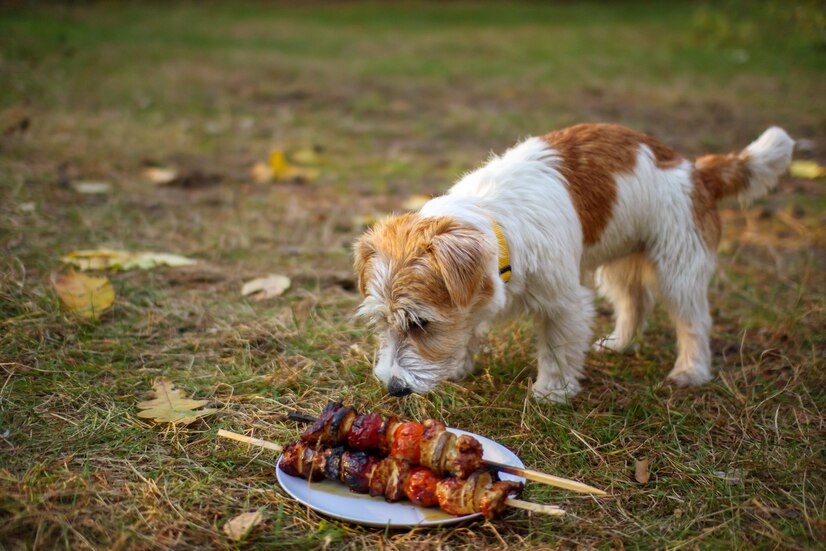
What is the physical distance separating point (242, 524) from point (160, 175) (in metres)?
5.23

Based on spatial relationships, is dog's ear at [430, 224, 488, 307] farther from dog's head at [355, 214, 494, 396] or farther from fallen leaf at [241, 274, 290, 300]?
fallen leaf at [241, 274, 290, 300]

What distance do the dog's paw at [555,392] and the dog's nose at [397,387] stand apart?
0.83 meters

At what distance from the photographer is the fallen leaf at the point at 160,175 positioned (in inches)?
288

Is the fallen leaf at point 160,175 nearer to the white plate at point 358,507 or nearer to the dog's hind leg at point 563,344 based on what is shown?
the dog's hind leg at point 563,344

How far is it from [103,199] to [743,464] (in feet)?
18.2

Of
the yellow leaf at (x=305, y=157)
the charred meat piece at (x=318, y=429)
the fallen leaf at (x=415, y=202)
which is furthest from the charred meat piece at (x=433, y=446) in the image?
the yellow leaf at (x=305, y=157)

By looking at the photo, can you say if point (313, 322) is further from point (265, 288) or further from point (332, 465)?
point (332, 465)

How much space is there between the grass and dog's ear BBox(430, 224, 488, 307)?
→ 73 centimetres

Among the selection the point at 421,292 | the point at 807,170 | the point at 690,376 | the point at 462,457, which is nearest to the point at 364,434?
the point at 462,457

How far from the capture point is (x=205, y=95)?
434 inches

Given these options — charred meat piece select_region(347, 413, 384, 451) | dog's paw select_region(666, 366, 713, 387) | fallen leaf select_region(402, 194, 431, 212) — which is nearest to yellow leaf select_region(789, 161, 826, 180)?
fallen leaf select_region(402, 194, 431, 212)

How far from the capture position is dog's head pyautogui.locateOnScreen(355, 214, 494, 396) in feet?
11.3

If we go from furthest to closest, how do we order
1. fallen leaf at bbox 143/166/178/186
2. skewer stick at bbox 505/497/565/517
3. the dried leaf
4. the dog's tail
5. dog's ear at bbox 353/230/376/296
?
the dried leaf, fallen leaf at bbox 143/166/178/186, the dog's tail, dog's ear at bbox 353/230/376/296, skewer stick at bbox 505/497/565/517

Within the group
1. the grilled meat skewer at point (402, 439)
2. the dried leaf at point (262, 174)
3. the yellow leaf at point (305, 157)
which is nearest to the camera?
the grilled meat skewer at point (402, 439)
